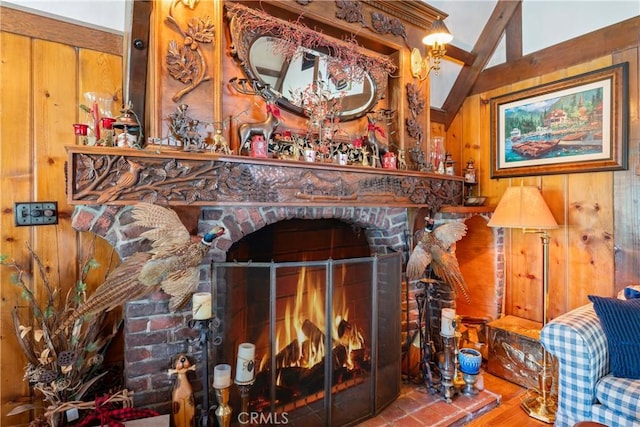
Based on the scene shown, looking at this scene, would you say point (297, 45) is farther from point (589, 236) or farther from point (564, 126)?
point (589, 236)

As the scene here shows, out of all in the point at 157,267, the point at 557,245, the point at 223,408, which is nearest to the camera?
the point at 157,267

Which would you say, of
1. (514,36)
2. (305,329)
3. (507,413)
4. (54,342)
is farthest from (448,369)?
(514,36)

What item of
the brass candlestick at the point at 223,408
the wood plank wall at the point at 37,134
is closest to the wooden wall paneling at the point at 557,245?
the brass candlestick at the point at 223,408

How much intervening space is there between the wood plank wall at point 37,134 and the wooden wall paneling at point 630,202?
3.39 meters

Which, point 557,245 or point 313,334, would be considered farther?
point 557,245

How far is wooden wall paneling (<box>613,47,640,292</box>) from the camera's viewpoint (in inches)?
86.0

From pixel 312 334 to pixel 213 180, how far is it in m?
1.02

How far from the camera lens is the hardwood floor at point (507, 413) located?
199 cm

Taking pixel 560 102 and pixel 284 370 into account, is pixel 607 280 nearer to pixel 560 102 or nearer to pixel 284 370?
pixel 560 102

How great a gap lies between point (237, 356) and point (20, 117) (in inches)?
64.5

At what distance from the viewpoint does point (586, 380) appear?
5.47 ft

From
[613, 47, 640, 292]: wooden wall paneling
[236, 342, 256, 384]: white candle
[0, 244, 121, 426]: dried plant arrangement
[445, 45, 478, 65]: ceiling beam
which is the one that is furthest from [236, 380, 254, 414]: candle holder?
[445, 45, 478, 65]: ceiling beam

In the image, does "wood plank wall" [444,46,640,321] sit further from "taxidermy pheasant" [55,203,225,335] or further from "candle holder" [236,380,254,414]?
"taxidermy pheasant" [55,203,225,335]

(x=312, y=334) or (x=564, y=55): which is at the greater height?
(x=564, y=55)
